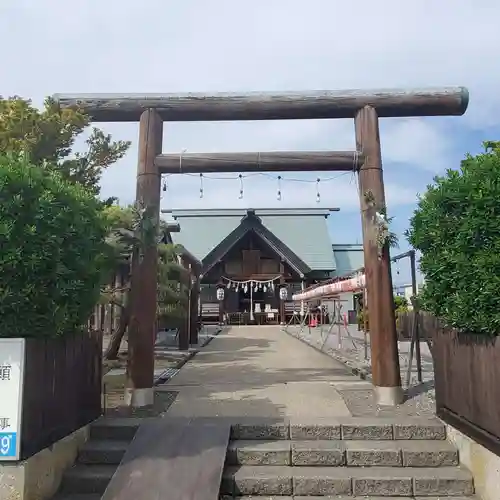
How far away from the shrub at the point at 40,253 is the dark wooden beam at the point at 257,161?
223cm

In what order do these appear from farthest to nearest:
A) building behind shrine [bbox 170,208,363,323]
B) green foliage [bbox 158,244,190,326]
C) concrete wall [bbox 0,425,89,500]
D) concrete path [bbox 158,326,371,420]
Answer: building behind shrine [bbox 170,208,363,323] → green foliage [bbox 158,244,190,326] → concrete path [bbox 158,326,371,420] → concrete wall [bbox 0,425,89,500]

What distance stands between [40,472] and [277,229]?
33998 millimetres

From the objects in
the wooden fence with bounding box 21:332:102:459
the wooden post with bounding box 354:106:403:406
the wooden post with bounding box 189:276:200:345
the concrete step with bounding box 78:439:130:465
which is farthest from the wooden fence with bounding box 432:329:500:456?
the wooden post with bounding box 189:276:200:345

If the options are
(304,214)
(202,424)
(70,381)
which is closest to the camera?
(70,381)

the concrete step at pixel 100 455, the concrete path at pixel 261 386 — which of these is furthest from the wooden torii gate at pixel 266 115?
the concrete step at pixel 100 455

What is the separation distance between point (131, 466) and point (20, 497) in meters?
0.97

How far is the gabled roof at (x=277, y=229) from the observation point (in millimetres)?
34500

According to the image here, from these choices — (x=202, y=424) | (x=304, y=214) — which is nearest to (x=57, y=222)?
(x=202, y=424)

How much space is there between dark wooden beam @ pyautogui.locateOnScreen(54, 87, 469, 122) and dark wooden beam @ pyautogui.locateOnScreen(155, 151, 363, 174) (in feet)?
1.92

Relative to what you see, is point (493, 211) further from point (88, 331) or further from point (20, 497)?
point (20, 497)

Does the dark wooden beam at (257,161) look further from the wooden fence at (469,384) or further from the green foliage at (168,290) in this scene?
the green foliage at (168,290)

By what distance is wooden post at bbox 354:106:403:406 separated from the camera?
6.45 m

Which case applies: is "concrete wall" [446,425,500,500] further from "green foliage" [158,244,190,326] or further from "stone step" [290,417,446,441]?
"green foliage" [158,244,190,326]

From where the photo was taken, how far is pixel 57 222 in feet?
14.7
